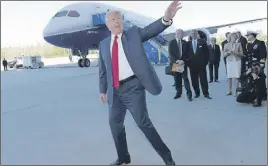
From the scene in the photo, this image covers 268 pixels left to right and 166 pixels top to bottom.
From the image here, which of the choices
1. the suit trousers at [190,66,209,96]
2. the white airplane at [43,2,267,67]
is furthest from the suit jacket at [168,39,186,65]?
the white airplane at [43,2,267,67]

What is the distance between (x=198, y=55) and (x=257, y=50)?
4.31 feet

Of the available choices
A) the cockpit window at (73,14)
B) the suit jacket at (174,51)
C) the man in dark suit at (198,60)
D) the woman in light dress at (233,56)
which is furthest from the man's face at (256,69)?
the cockpit window at (73,14)

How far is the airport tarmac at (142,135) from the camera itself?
3.43 meters

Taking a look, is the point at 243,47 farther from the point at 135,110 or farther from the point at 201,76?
the point at 135,110

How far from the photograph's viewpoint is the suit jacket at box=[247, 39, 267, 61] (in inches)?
267

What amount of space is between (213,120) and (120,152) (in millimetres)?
2242

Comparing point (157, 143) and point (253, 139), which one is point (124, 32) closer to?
point (157, 143)

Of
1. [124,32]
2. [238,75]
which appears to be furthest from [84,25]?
[124,32]

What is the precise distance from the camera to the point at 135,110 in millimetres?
2902

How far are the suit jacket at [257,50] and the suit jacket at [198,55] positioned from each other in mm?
1042

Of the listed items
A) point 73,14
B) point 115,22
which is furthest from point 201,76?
point 73,14

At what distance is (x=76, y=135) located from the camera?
4.45 m

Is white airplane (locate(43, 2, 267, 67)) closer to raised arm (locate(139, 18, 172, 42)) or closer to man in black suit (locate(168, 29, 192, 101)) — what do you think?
man in black suit (locate(168, 29, 192, 101))

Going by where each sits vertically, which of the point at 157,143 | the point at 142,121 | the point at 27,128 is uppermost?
the point at 142,121
